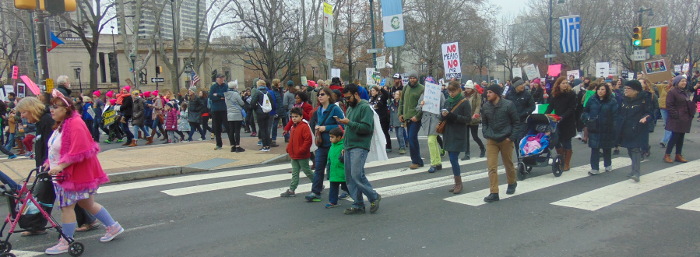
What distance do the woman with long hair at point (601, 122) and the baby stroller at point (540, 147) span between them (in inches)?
22.4

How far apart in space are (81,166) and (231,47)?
4381 centimetres

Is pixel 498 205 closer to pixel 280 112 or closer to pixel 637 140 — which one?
pixel 637 140

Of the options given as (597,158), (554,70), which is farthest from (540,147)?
(554,70)

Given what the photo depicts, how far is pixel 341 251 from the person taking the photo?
5066mm

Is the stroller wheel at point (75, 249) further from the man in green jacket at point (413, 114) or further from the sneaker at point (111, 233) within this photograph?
the man in green jacket at point (413, 114)

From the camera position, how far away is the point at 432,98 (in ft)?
29.2

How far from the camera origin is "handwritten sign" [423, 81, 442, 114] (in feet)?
28.9

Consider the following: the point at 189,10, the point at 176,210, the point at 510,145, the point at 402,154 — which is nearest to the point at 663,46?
the point at 402,154

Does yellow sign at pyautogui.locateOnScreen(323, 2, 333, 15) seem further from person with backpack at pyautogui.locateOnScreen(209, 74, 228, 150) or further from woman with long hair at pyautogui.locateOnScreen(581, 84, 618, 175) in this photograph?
woman with long hair at pyautogui.locateOnScreen(581, 84, 618, 175)

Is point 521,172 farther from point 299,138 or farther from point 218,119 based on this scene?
point 218,119

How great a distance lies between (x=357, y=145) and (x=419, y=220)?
1149 millimetres

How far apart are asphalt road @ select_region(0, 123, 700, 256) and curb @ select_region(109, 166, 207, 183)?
1.54ft

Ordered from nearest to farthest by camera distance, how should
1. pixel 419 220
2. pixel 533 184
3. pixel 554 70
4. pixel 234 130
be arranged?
pixel 419 220 → pixel 533 184 → pixel 234 130 → pixel 554 70

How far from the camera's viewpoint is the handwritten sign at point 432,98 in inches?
347
